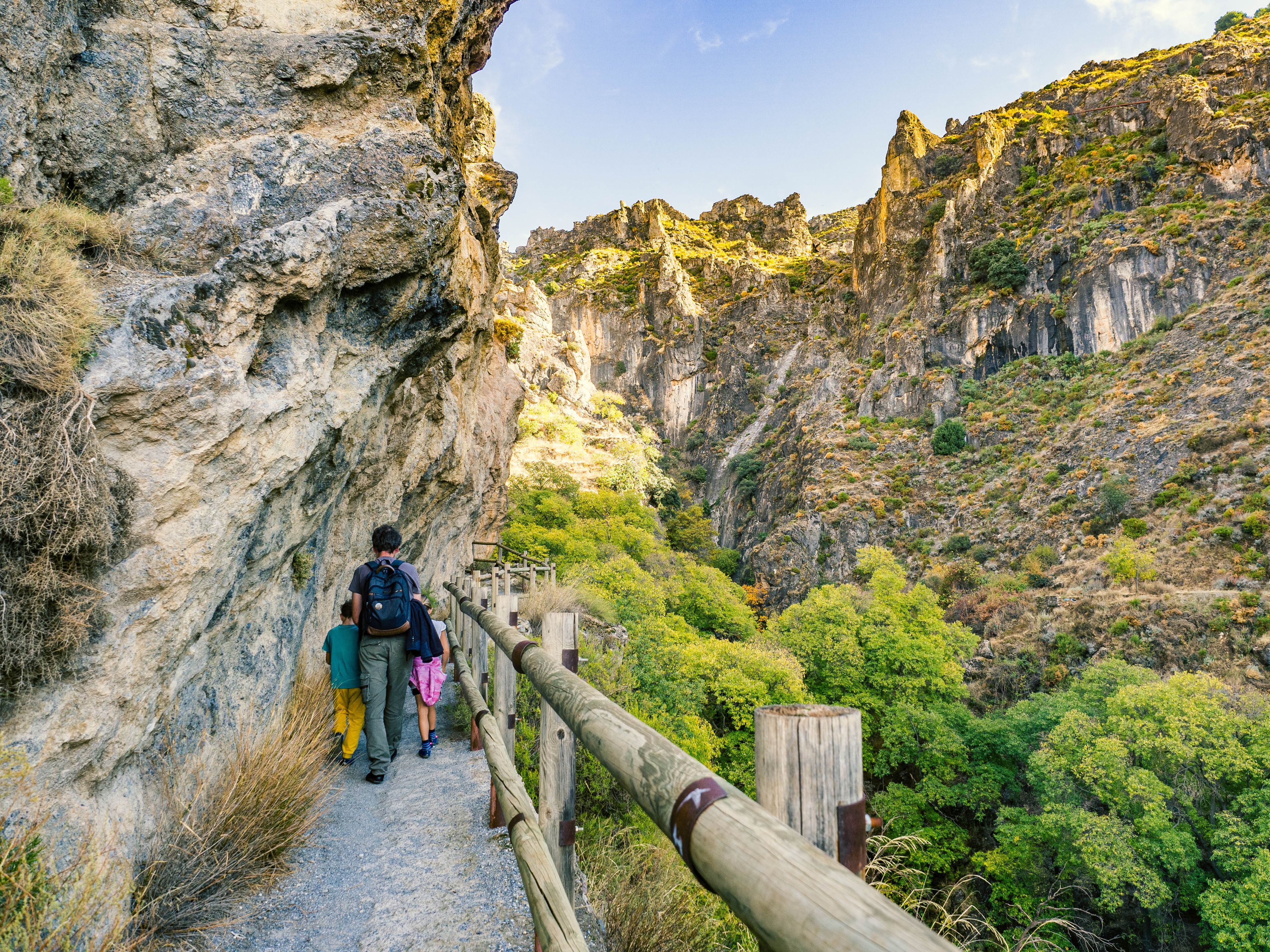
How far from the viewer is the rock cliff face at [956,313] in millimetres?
40250

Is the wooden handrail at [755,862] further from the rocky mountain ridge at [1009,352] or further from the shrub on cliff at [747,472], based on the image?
the shrub on cliff at [747,472]

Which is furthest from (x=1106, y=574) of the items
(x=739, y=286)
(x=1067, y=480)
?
(x=739, y=286)

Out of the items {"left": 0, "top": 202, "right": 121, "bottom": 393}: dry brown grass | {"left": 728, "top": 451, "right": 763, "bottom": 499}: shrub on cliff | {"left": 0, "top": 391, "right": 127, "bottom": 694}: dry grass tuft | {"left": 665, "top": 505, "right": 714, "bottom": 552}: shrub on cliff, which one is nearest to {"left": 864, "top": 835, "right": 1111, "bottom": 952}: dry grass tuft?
{"left": 0, "top": 391, "right": 127, "bottom": 694}: dry grass tuft

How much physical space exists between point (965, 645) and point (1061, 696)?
4031 mm

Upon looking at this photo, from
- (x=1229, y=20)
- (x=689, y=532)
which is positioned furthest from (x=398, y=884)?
(x=1229, y=20)

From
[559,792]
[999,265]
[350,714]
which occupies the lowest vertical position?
[350,714]

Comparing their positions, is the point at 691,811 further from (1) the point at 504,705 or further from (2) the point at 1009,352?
(2) the point at 1009,352

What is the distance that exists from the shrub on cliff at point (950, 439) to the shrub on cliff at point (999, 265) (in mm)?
13510

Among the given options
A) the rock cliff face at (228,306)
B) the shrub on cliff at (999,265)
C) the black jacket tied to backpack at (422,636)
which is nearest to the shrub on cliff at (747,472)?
the shrub on cliff at (999,265)

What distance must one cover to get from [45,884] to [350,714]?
2872 millimetres

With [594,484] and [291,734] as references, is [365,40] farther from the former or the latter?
[594,484]

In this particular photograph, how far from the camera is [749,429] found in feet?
227

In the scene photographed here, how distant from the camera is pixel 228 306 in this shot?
11.8 feet

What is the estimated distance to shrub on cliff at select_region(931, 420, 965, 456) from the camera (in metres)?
45.7
